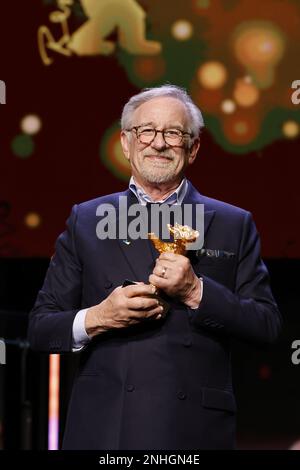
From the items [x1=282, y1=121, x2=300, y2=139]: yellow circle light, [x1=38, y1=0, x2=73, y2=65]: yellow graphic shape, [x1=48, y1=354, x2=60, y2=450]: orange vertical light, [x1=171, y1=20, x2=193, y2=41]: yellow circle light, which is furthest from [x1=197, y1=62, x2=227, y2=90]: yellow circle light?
[x1=48, y1=354, x2=60, y2=450]: orange vertical light

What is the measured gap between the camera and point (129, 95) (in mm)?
3902

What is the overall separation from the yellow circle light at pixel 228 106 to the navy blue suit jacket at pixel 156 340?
5.09 feet

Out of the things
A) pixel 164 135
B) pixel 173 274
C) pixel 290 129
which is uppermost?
pixel 290 129

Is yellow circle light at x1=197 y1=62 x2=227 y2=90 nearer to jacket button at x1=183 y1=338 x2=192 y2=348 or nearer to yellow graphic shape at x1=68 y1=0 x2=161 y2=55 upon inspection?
yellow graphic shape at x1=68 y1=0 x2=161 y2=55

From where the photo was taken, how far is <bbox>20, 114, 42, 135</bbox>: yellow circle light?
12.8 feet

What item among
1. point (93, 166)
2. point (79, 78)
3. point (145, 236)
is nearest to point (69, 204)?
point (93, 166)

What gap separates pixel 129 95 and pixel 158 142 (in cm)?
164

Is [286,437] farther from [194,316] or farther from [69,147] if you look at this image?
[194,316]

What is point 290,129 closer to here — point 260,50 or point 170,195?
point 260,50

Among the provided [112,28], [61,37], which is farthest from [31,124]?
[112,28]

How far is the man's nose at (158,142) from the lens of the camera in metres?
2.30

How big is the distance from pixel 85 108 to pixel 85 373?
1886 mm

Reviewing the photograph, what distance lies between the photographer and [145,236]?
233 cm

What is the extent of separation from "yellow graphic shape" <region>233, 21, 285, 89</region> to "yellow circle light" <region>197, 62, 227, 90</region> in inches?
3.3
